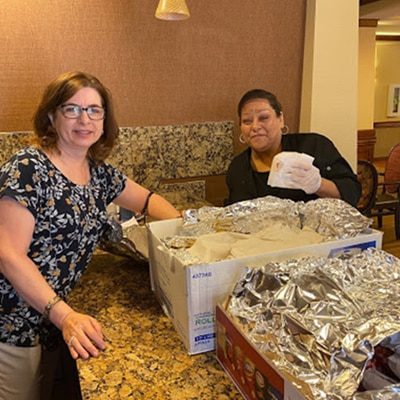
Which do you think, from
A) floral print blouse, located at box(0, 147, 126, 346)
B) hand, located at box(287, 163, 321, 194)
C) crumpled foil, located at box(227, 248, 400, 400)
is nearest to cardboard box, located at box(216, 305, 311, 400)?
crumpled foil, located at box(227, 248, 400, 400)

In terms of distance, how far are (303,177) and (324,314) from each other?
87 cm

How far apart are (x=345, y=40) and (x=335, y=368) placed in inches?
73.3

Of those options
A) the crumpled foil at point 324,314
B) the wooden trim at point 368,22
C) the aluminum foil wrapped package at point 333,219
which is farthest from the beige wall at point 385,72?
the crumpled foil at point 324,314

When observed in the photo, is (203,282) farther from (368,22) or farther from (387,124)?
(387,124)

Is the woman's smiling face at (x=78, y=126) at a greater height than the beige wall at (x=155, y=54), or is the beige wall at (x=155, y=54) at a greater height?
the beige wall at (x=155, y=54)

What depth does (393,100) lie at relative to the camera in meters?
7.96

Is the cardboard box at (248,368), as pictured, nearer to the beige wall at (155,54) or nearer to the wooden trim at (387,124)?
the beige wall at (155,54)

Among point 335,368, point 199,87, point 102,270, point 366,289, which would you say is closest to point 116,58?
point 199,87

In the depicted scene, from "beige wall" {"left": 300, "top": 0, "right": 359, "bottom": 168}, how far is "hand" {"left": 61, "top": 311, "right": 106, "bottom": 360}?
1.62m

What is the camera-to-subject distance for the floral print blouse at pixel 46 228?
101cm

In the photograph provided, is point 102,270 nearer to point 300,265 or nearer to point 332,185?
point 300,265

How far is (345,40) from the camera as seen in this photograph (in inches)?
82.8

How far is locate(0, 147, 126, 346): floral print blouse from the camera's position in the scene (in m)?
1.01

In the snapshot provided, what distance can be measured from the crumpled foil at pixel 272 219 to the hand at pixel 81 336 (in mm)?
224
